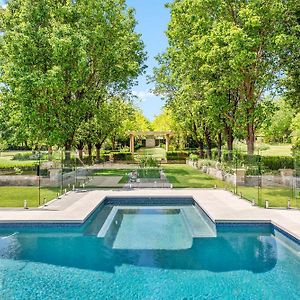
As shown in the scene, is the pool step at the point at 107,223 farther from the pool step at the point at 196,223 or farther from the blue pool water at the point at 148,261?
the pool step at the point at 196,223

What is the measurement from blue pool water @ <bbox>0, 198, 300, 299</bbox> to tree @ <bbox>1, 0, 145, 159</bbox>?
38.0 feet

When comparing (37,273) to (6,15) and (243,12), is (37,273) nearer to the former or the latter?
(243,12)

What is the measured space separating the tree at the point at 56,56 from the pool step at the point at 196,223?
1149cm

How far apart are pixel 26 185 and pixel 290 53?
1990 centimetres

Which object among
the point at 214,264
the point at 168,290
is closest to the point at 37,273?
the point at 168,290

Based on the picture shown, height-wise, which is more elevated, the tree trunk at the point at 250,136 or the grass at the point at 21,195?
the tree trunk at the point at 250,136

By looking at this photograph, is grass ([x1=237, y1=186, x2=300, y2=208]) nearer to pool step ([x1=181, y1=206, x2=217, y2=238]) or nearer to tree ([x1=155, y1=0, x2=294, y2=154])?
pool step ([x1=181, y1=206, x2=217, y2=238])

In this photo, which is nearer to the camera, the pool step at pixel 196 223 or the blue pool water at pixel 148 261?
the blue pool water at pixel 148 261

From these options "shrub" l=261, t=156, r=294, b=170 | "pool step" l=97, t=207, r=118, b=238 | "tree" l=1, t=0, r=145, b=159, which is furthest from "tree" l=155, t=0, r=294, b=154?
"pool step" l=97, t=207, r=118, b=238

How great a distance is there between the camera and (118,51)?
1206 inches

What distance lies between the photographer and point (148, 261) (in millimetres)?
11047

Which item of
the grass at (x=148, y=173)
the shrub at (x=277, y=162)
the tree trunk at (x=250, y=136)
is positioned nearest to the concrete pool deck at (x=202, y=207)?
the grass at (x=148, y=173)

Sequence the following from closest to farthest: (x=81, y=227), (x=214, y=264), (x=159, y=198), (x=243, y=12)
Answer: (x=214, y=264)
(x=81, y=227)
(x=159, y=198)
(x=243, y=12)

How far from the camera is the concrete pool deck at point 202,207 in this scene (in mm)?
14219
